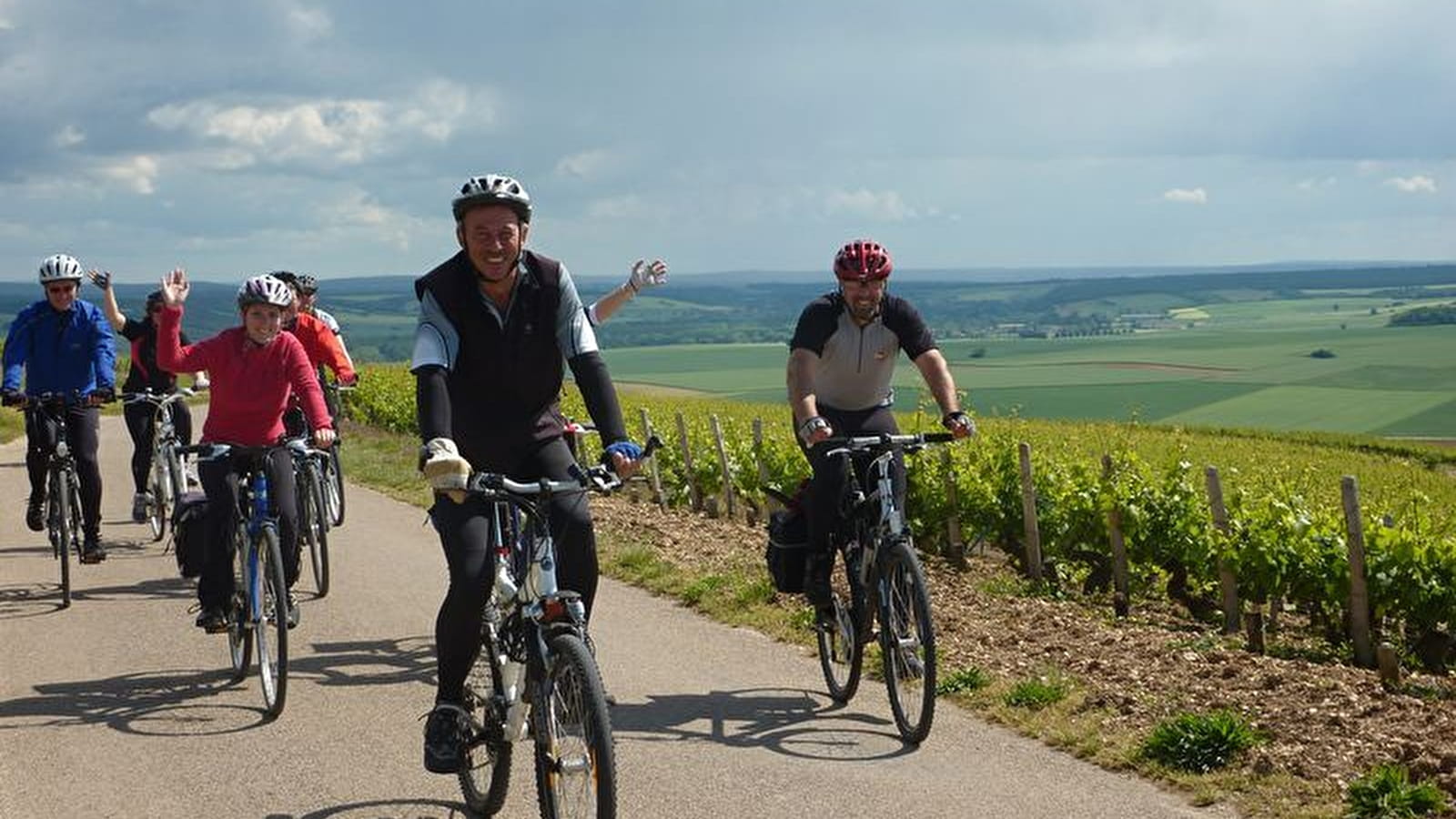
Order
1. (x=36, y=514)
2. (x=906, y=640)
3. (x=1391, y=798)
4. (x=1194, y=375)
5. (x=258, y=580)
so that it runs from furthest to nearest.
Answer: (x=1194, y=375), (x=36, y=514), (x=258, y=580), (x=906, y=640), (x=1391, y=798)

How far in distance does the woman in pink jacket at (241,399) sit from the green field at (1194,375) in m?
37.4

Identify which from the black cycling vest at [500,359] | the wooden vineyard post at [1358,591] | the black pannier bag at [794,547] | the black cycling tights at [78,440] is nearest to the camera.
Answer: the black cycling vest at [500,359]

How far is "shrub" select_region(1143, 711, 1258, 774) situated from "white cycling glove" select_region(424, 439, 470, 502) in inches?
136

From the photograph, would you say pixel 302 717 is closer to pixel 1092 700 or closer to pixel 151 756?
pixel 151 756

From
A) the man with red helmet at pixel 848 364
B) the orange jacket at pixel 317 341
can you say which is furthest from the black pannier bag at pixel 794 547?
the orange jacket at pixel 317 341

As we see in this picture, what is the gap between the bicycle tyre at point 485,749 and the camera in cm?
555

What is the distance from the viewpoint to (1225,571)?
1184 centimetres

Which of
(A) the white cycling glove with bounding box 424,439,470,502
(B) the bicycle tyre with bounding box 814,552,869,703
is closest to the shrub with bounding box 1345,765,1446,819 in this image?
(B) the bicycle tyre with bounding box 814,552,869,703

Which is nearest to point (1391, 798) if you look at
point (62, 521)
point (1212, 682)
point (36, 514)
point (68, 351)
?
point (1212, 682)

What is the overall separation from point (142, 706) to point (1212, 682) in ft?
18.4

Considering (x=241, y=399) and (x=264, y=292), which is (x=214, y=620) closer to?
(x=241, y=399)

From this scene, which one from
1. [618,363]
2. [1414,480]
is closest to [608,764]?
[1414,480]

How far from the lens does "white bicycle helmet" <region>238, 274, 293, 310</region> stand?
8.50 m

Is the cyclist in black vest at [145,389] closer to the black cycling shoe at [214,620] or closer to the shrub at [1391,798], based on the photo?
the black cycling shoe at [214,620]
